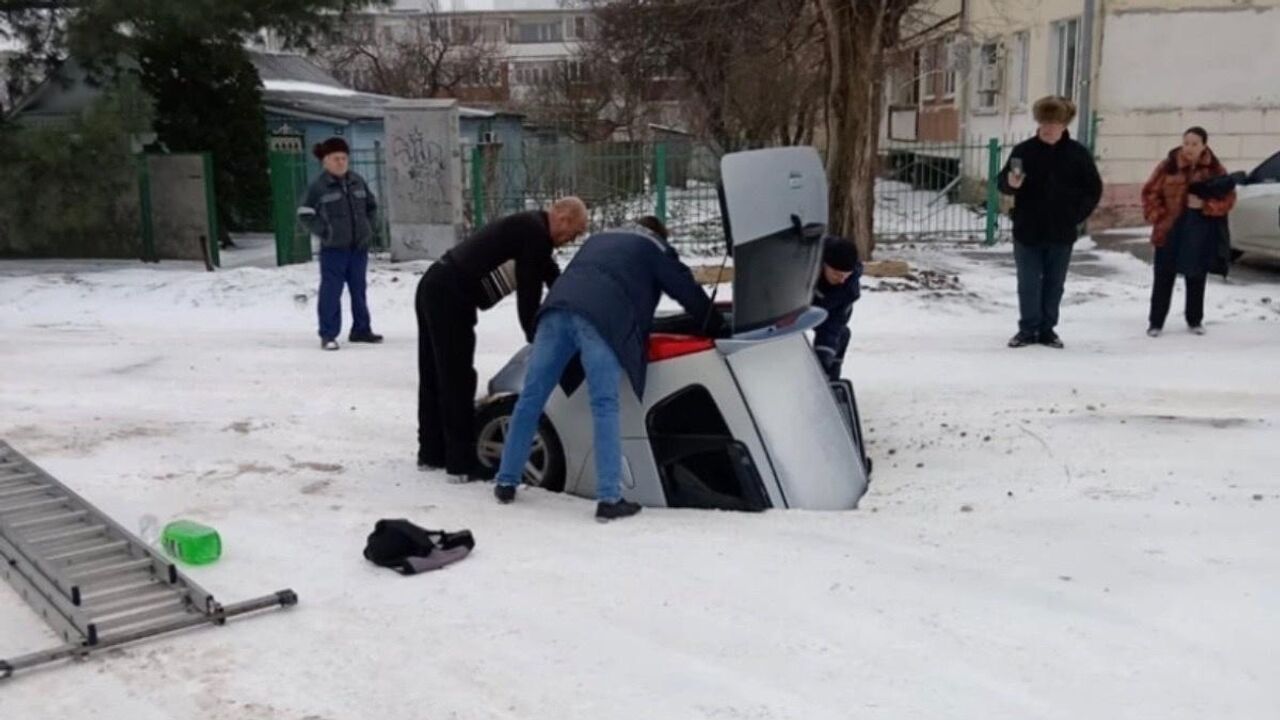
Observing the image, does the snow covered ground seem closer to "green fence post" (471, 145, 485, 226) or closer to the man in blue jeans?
the man in blue jeans

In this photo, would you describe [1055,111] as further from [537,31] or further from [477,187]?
[537,31]

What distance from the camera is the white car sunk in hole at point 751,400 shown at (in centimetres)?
516

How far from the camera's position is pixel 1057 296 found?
8977mm

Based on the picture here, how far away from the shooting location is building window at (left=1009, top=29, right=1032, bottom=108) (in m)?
22.7

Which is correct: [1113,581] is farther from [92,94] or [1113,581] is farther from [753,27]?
[753,27]

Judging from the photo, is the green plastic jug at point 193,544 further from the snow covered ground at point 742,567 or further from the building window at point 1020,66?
the building window at point 1020,66

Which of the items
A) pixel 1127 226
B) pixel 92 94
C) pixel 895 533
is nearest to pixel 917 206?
pixel 1127 226

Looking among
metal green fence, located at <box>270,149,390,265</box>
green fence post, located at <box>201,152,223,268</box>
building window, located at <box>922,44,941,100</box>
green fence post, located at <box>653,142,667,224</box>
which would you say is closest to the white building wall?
green fence post, located at <box>653,142,667,224</box>

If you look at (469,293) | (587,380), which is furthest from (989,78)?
(587,380)

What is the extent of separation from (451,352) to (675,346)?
114 cm

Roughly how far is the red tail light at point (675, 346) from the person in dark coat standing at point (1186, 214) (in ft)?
17.5

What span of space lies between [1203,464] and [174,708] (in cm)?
465

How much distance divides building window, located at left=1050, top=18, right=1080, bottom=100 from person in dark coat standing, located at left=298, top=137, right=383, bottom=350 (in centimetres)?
1436

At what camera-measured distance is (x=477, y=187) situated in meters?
15.2
